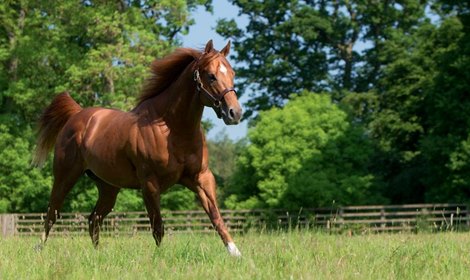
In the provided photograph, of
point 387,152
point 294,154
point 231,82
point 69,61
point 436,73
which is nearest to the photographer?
point 231,82

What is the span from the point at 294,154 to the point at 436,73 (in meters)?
8.06

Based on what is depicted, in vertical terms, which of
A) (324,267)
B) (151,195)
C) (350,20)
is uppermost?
(350,20)

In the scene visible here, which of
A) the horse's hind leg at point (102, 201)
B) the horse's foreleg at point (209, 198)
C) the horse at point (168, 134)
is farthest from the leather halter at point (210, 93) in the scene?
the horse's hind leg at point (102, 201)

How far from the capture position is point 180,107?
8547 mm

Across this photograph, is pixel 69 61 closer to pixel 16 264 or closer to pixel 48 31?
pixel 48 31

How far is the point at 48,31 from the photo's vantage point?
33781 mm

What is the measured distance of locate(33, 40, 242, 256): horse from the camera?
8.03 m

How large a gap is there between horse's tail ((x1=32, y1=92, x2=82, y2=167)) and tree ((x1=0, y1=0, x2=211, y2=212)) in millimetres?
19141

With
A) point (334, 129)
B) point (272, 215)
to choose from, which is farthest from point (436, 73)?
point (272, 215)

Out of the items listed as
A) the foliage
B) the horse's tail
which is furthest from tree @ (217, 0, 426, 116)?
the horse's tail

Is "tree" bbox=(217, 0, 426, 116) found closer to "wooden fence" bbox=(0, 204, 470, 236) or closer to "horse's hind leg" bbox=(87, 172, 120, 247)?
"wooden fence" bbox=(0, 204, 470, 236)

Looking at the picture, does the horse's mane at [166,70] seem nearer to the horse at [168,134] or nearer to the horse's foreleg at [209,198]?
the horse at [168,134]

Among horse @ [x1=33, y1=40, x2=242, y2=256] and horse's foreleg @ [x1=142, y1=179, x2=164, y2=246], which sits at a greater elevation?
horse @ [x1=33, y1=40, x2=242, y2=256]

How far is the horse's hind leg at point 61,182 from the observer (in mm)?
10227
